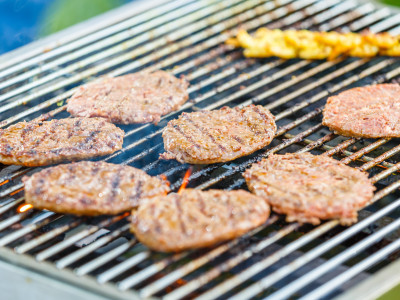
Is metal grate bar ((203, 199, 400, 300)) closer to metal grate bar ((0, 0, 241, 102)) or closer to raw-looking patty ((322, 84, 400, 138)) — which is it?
raw-looking patty ((322, 84, 400, 138))

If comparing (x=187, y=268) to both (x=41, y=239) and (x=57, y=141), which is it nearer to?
(x=41, y=239)

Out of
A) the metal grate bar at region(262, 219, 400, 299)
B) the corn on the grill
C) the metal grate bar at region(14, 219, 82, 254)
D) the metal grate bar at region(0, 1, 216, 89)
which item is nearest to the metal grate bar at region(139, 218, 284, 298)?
the metal grate bar at region(262, 219, 400, 299)

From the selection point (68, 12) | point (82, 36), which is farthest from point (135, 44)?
point (68, 12)

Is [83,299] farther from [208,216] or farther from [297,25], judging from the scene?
[297,25]

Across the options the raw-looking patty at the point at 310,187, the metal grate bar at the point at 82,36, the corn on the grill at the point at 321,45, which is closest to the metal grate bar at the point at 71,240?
the raw-looking patty at the point at 310,187

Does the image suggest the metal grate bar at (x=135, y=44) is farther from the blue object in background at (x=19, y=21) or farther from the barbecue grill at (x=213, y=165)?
the blue object in background at (x=19, y=21)

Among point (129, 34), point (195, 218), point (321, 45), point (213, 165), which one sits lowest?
point (195, 218)
